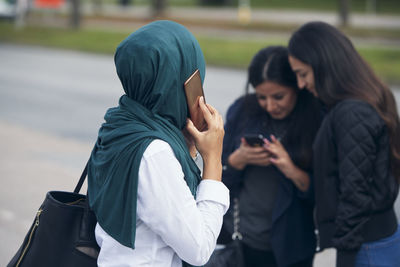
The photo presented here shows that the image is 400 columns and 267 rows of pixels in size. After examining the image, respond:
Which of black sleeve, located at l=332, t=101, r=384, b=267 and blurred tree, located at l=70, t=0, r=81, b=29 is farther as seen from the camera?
blurred tree, located at l=70, t=0, r=81, b=29

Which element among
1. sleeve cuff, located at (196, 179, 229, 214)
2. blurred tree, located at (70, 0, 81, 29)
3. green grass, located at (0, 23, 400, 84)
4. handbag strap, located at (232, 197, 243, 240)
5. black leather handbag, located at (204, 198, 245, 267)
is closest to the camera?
sleeve cuff, located at (196, 179, 229, 214)

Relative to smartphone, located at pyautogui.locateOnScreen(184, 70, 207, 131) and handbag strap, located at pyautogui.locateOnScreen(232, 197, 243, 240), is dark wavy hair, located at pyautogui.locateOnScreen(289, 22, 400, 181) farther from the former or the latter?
smartphone, located at pyautogui.locateOnScreen(184, 70, 207, 131)

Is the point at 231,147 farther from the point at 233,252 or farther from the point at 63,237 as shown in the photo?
the point at 63,237

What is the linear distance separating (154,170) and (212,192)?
25 cm

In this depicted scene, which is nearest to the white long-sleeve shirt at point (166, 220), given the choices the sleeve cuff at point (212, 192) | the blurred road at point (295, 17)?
the sleeve cuff at point (212, 192)

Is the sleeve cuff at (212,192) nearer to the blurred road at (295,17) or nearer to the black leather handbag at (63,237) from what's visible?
the black leather handbag at (63,237)

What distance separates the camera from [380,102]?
9.52 feet

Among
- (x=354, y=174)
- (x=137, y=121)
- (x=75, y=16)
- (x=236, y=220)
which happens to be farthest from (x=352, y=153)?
(x=75, y=16)

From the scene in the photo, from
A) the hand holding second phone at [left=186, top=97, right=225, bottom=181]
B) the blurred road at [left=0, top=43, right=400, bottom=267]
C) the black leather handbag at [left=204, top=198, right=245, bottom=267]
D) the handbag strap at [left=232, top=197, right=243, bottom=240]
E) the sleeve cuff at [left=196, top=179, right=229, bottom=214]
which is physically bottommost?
the blurred road at [left=0, top=43, right=400, bottom=267]

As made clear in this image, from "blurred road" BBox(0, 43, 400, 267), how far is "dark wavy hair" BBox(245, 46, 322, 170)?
173 centimetres

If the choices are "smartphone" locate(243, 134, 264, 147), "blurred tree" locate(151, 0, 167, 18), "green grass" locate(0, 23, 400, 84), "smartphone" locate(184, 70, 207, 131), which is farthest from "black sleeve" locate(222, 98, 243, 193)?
"blurred tree" locate(151, 0, 167, 18)

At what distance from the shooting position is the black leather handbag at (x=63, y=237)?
6.69ft

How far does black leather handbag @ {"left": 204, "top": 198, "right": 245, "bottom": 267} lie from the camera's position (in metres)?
3.09

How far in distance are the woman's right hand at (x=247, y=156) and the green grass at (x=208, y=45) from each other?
435 inches
